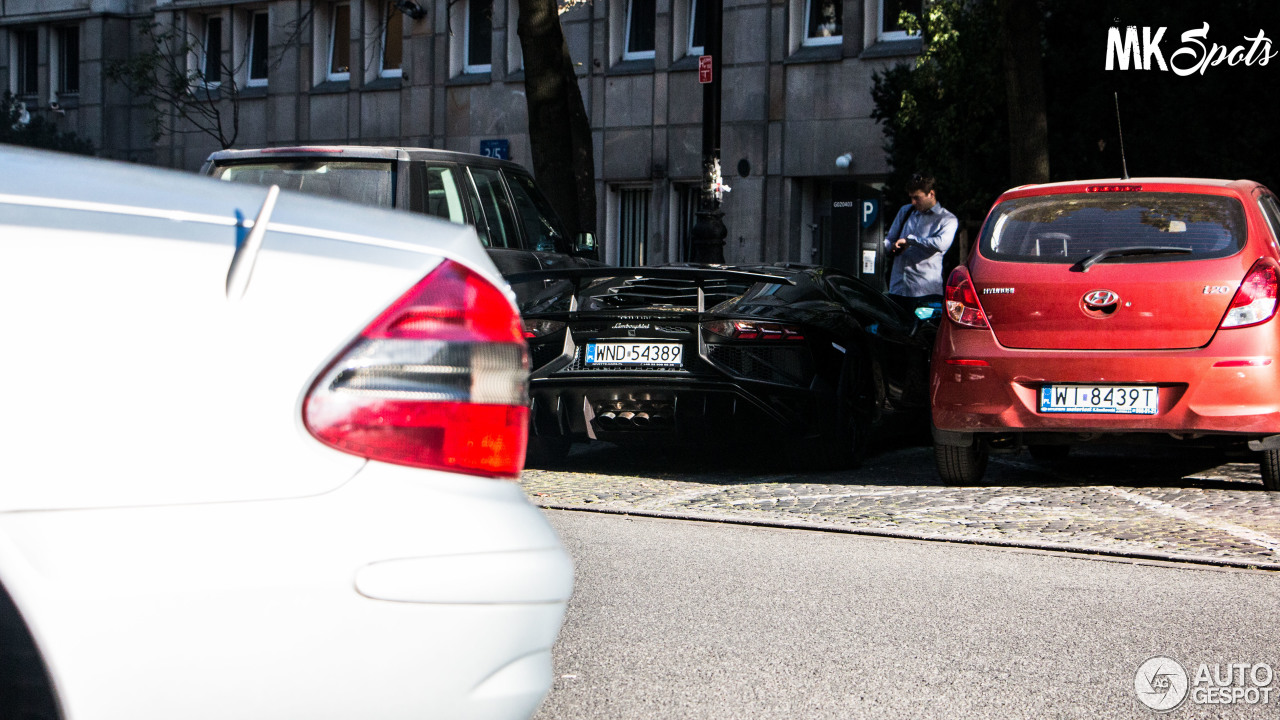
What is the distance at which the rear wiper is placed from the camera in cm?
750

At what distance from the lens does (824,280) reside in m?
9.35

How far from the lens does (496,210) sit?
9.80 meters

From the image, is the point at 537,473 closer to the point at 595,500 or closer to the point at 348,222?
the point at 595,500

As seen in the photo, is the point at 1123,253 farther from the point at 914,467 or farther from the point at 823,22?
the point at 823,22

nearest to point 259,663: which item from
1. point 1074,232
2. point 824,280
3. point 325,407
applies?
point 325,407

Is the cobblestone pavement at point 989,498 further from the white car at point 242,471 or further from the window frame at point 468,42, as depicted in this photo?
the window frame at point 468,42

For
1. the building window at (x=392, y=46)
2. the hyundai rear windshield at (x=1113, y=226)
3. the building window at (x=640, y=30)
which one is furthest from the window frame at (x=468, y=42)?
the hyundai rear windshield at (x=1113, y=226)

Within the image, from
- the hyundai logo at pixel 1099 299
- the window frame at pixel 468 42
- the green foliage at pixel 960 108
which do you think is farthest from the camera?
the window frame at pixel 468 42

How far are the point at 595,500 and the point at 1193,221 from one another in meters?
3.36

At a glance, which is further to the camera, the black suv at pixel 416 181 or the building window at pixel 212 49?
the building window at pixel 212 49

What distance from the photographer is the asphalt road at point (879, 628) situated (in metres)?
3.98

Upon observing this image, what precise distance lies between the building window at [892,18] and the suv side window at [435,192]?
628 inches

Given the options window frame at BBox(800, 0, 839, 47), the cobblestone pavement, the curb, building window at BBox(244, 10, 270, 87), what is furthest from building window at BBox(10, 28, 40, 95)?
the curb

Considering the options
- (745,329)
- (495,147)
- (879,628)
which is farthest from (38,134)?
(879,628)
